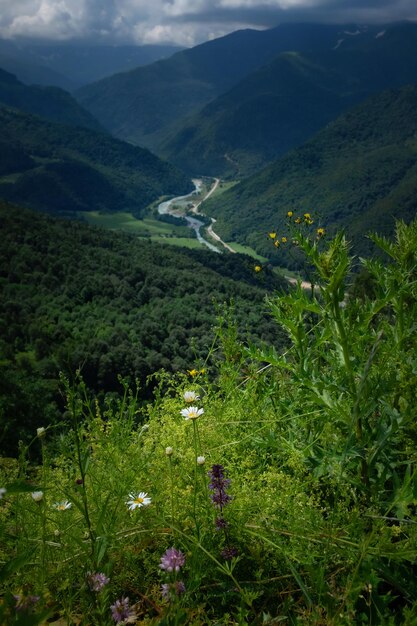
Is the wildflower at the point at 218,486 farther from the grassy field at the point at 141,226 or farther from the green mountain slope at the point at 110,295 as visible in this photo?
the grassy field at the point at 141,226

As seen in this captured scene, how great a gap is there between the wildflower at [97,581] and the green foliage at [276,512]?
0.09 ft

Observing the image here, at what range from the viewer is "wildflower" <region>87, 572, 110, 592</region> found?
1.77 m

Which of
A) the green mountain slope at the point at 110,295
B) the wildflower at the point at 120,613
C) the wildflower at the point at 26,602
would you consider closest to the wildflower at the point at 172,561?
the wildflower at the point at 120,613

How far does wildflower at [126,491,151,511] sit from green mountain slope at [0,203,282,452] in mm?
37404

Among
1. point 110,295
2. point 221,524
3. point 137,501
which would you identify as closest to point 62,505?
point 137,501

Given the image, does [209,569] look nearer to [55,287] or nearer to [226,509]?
[226,509]

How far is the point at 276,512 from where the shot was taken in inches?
90.0

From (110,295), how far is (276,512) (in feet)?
229

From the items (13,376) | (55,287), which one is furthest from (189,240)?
(13,376)

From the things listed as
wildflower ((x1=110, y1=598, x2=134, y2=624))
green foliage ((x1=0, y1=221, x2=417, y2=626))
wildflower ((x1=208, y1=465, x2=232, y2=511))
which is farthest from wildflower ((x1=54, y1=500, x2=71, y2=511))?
wildflower ((x1=208, y1=465, x2=232, y2=511))

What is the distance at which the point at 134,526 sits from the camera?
222cm

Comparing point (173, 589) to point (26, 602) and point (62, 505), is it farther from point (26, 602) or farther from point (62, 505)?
point (62, 505)

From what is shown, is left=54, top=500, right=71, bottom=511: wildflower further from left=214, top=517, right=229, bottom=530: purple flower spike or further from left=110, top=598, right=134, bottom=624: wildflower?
left=214, top=517, right=229, bottom=530: purple flower spike

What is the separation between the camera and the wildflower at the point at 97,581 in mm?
1771
